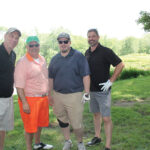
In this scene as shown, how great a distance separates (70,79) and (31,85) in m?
0.67

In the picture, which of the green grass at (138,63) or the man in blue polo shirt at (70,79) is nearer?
the man in blue polo shirt at (70,79)

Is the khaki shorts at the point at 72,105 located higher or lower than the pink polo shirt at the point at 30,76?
lower

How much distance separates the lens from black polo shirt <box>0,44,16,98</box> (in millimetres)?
3434

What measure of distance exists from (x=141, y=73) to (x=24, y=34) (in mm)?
42821

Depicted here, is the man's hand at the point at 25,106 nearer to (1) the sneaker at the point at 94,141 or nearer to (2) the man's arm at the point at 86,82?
(2) the man's arm at the point at 86,82

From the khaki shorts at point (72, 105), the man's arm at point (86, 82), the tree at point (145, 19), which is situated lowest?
the khaki shorts at point (72, 105)

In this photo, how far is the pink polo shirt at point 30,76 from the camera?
3.58 meters

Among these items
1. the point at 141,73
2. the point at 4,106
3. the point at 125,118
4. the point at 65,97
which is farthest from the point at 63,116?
the point at 141,73

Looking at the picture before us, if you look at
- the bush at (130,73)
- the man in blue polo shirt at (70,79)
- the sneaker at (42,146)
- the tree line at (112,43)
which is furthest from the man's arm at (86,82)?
the tree line at (112,43)

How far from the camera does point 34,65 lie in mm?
3676

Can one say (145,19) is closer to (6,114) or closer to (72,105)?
(72,105)

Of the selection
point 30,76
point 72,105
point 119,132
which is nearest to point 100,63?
point 72,105

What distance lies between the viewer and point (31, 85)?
3.67m

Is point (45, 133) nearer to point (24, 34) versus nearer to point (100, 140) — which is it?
point (100, 140)
